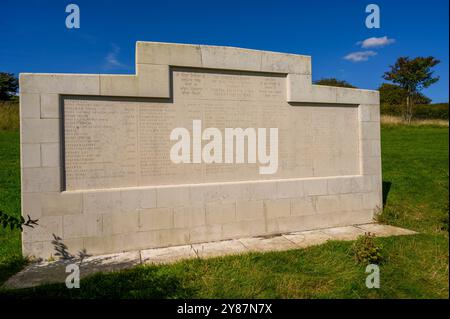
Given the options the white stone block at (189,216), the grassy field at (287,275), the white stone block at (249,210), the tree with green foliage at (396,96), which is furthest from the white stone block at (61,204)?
the tree with green foliage at (396,96)

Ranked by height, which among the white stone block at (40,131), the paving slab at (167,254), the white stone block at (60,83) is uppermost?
the white stone block at (60,83)

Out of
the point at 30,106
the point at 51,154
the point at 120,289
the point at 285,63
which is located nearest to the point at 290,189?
the point at 285,63

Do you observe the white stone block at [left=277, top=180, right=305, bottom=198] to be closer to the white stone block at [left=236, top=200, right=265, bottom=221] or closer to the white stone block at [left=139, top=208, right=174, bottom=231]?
the white stone block at [left=236, top=200, right=265, bottom=221]

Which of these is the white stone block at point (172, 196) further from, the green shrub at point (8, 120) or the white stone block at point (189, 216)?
the green shrub at point (8, 120)

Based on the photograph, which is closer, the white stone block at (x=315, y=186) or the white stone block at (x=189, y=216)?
the white stone block at (x=189, y=216)

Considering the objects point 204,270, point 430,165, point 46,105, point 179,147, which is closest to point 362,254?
point 204,270

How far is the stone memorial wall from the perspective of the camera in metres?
5.04

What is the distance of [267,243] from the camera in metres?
5.68

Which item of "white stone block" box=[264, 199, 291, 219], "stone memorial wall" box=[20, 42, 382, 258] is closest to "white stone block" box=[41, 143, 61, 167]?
"stone memorial wall" box=[20, 42, 382, 258]

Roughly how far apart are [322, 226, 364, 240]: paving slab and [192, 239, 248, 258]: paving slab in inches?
85.3

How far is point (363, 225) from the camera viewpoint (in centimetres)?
688

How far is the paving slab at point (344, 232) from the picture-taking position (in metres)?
5.93

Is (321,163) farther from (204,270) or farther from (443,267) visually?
(204,270)
